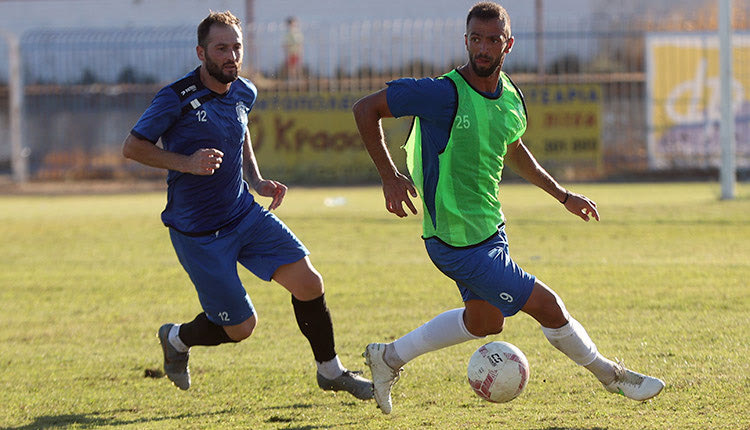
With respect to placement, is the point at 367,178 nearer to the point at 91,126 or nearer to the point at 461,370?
the point at 91,126

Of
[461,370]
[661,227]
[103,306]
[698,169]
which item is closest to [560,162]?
[698,169]

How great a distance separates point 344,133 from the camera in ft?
76.3

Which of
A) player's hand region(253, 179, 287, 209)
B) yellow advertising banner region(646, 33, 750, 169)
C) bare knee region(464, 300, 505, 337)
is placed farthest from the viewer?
yellow advertising banner region(646, 33, 750, 169)

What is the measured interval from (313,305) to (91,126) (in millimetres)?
20659

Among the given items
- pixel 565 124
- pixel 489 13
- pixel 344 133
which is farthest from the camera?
pixel 344 133

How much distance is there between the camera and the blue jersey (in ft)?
17.5

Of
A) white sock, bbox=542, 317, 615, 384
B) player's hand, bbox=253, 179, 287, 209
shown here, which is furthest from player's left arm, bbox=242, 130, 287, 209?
white sock, bbox=542, 317, 615, 384

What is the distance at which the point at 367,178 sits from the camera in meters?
23.6

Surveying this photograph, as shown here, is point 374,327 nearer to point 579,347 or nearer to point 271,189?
point 271,189

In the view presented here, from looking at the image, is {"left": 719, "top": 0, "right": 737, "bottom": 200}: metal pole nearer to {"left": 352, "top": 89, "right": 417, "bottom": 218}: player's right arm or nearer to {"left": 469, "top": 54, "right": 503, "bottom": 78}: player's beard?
{"left": 469, "top": 54, "right": 503, "bottom": 78}: player's beard

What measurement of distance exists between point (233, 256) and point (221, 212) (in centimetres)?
24

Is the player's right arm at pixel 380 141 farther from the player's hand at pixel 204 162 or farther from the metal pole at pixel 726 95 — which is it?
the metal pole at pixel 726 95

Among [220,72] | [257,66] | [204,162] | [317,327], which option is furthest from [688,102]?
[204,162]

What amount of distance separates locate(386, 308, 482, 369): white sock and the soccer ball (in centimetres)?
20
